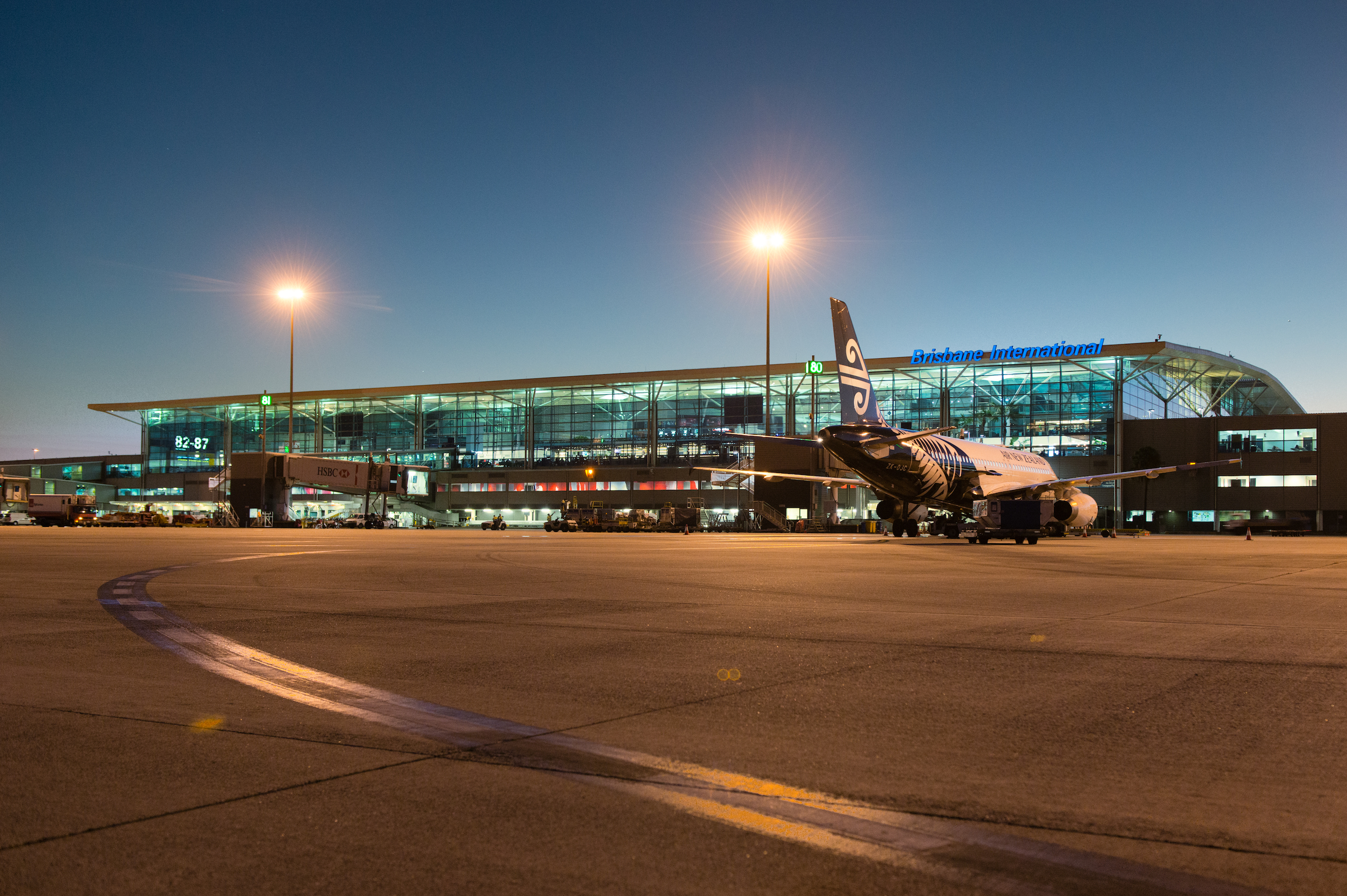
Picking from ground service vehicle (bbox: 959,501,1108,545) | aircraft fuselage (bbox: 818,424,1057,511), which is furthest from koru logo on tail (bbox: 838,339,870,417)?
ground service vehicle (bbox: 959,501,1108,545)

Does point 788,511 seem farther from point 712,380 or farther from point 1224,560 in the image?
point 1224,560

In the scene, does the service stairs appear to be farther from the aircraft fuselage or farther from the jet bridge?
the jet bridge

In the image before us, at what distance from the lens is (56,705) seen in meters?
5.95

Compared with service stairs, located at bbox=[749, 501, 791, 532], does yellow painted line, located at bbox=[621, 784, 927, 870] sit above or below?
above

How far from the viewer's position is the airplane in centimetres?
3612

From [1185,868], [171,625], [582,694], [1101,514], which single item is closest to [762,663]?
[582,694]

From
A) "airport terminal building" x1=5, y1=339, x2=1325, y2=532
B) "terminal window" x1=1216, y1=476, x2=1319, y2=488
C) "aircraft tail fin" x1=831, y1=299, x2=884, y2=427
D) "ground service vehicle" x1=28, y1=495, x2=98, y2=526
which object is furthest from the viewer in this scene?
"ground service vehicle" x1=28, y1=495, x2=98, y2=526

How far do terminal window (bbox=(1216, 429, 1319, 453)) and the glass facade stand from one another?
10cm

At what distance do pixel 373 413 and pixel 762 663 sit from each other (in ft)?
381

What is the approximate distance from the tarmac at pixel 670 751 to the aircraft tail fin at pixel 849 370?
26.9 m

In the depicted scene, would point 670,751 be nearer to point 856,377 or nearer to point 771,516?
point 856,377

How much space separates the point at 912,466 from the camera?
36.9 meters

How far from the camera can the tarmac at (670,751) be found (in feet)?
11.1

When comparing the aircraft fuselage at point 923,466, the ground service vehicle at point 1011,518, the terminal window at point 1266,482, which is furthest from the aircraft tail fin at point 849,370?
the terminal window at point 1266,482
